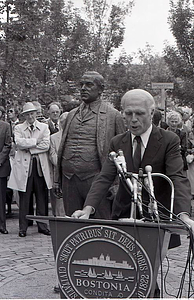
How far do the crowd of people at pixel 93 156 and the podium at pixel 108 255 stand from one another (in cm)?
42

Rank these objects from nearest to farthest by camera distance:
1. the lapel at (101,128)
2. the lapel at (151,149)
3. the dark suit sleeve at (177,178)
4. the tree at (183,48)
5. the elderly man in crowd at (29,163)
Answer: the dark suit sleeve at (177,178)
the lapel at (151,149)
the lapel at (101,128)
the elderly man in crowd at (29,163)
the tree at (183,48)

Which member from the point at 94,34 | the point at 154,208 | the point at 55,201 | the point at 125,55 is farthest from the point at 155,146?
the point at 125,55

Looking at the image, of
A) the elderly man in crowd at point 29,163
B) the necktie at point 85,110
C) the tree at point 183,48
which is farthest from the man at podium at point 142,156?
the tree at point 183,48

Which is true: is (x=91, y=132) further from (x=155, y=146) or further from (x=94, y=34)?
(x=94, y=34)

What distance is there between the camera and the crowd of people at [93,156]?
391cm

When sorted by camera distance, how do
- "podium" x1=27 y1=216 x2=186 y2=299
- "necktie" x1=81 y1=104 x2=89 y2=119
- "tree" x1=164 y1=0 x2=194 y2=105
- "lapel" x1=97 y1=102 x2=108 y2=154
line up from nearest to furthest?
1. "podium" x1=27 y1=216 x2=186 y2=299
2. "lapel" x1=97 y1=102 x2=108 y2=154
3. "necktie" x1=81 y1=104 x2=89 y2=119
4. "tree" x1=164 y1=0 x2=194 y2=105

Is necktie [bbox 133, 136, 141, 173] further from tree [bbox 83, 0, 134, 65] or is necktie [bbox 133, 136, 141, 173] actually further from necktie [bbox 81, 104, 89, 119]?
tree [bbox 83, 0, 134, 65]

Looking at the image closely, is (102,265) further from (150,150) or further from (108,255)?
(150,150)

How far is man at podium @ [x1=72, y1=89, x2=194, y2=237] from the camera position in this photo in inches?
151

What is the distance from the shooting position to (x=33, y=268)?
6258mm

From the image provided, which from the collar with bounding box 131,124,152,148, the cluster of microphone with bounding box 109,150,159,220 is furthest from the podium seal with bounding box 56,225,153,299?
the collar with bounding box 131,124,152,148

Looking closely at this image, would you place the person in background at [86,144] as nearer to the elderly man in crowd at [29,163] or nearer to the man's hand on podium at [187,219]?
the man's hand on podium at [187,219]

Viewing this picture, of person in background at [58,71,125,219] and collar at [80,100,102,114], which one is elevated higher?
collar at [80,100,102,114]

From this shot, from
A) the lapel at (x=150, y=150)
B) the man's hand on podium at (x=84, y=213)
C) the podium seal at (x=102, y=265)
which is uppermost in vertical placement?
the lapel at (x=150, y=150)
